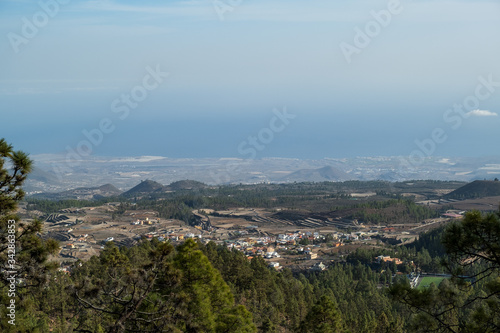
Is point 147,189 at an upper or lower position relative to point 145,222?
upper

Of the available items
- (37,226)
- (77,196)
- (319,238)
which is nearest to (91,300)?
(37,226)

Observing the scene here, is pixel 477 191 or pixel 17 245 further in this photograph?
pixel 477 191

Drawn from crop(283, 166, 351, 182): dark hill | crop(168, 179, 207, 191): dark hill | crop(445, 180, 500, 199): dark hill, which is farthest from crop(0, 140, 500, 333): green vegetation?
crop(283, 166, 351, 182): dark hill

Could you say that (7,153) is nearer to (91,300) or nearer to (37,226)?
(37,226)

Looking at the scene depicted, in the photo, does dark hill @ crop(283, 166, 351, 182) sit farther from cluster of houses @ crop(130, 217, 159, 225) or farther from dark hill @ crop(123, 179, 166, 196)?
cluster of houses @ crop(130, 217, 159, 225)
